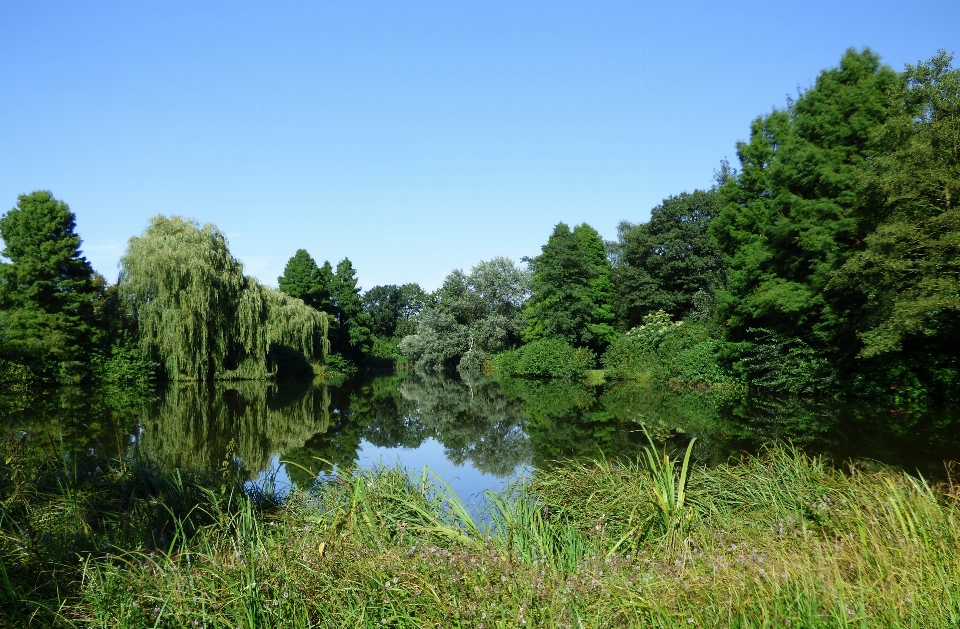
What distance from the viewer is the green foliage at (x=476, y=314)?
44.9 metres

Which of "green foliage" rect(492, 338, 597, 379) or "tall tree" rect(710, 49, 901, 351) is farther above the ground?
"tall tree" rect(710, 49, 901, 351)

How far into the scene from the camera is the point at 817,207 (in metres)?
18.8

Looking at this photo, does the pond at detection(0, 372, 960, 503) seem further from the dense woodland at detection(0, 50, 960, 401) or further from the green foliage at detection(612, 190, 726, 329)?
the green foliage at detection(612, 190, 726, 329)

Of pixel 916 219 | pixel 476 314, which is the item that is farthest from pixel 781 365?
pixel 476 314

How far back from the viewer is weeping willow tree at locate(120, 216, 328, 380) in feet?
85.9

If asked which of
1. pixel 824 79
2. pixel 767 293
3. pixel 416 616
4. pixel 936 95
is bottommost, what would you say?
pixel 416 616

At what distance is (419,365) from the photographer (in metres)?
48.4

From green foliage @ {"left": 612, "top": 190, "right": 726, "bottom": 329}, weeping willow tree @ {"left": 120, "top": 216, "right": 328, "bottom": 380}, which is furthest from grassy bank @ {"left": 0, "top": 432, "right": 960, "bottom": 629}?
green foliage @ {"left": 612, "top": 190, "right": 726, "bottom": 329}

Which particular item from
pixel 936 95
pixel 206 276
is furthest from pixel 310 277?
pixel 936 95

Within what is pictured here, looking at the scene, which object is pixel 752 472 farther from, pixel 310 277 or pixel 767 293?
pixel 310 277

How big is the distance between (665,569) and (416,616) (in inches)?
56.6

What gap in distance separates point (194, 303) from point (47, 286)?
5854 millimetres

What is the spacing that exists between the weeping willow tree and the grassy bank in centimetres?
2210

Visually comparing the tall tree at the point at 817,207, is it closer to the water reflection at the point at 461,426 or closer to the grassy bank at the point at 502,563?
the water reflection at the point at 461,426
